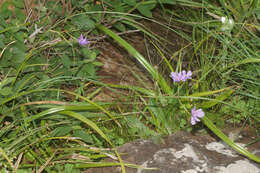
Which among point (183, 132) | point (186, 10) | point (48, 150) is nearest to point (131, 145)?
point (183, 132)

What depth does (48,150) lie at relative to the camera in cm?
160

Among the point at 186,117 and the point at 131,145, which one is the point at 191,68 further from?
the point at 131,145

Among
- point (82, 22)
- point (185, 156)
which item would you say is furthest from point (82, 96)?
point (185, 156)

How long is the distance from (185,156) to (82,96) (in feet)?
1.96

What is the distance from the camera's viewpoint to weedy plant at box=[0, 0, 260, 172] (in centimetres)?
154

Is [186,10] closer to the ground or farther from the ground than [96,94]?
farther from the ground

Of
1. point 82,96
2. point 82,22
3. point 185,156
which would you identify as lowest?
point 185,156

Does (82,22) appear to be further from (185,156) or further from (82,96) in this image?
(185,156)

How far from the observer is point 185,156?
1504mm

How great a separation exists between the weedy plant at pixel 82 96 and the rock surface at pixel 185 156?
6cm

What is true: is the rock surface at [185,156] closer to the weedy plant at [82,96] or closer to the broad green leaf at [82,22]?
the weedy plant at [82,96]

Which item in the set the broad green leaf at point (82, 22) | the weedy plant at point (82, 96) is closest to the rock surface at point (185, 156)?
the weedy plant at point (82, 96)

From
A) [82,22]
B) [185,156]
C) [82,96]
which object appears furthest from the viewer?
[82,22]

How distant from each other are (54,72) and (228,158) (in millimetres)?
1059
